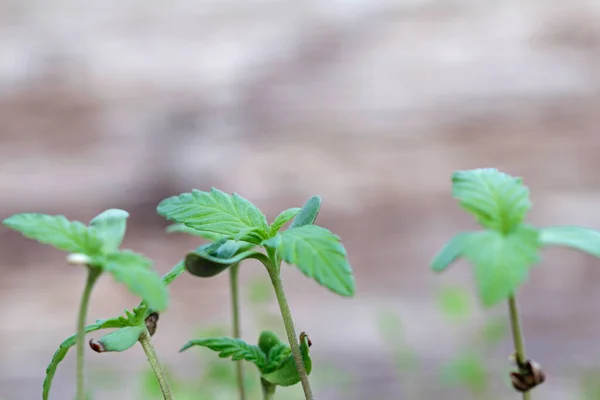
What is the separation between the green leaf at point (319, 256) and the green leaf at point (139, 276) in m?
0.06

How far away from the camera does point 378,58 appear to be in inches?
80.6

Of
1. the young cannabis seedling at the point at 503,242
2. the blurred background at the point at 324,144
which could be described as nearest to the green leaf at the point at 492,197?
the young cannabis seedling at the point at 503,242

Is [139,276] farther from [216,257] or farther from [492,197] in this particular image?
[492,197]

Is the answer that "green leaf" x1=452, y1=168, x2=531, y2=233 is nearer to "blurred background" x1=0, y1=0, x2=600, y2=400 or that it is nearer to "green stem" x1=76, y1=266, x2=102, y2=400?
"green stem" x1=76, y1=266, x2=102, y2=400

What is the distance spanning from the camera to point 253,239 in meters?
0.39

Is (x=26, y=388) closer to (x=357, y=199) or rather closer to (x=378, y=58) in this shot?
(x=357, y=199)

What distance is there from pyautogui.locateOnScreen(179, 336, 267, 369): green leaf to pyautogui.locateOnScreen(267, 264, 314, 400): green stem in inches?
1.5

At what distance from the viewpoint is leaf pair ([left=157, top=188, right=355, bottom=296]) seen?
1.03 ft

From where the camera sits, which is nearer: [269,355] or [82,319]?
[82,319]

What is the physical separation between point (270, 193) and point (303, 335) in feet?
4.99

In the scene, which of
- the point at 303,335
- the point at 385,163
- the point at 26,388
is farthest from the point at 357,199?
the point at 303,335

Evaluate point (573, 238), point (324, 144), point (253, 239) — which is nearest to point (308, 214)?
point (253, 239)

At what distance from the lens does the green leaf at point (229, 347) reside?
394 mm

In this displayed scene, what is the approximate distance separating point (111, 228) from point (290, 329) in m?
0.10
